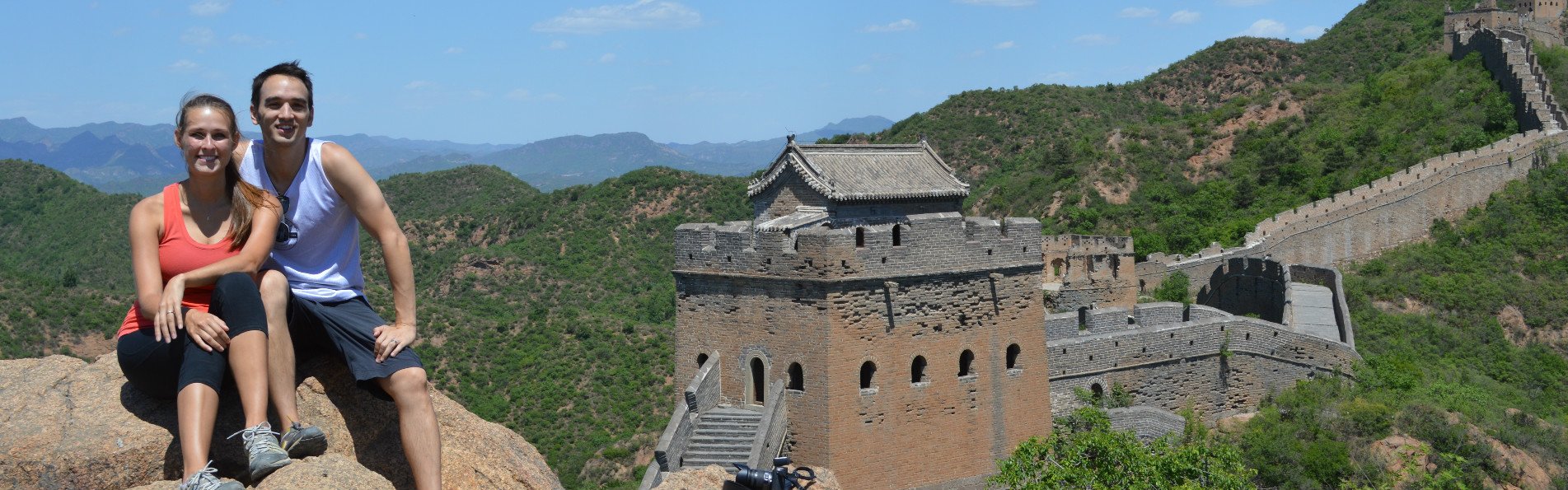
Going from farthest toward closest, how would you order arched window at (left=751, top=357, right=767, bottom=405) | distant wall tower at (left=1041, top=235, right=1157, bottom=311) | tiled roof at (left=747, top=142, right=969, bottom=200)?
distant wall tower at (left=1041, top=235, right=1157, bottom=311)
tiled roof at (left=747, top=142, right=969, bottom=200)
arched window at (left=751, top=357, right=767, bottom=405)

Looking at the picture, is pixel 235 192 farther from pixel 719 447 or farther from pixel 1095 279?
pixel 1095 279

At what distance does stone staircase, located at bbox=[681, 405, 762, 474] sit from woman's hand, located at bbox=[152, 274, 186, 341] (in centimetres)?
950

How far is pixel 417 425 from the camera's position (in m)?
5.84

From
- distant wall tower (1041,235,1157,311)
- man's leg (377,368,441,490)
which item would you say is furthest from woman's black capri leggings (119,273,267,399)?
distant wall tower (1041,235,1157,311)

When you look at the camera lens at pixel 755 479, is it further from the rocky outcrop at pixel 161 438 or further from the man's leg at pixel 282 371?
the man's leg at pixel 282 371

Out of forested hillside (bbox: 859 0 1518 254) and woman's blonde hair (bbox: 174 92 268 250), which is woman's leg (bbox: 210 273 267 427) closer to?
woman's blonde hair (bbox: 174 92 268 250)

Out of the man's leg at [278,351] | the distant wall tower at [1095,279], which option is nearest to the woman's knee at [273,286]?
the man's leg at [278,351]

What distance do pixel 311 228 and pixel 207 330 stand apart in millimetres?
786

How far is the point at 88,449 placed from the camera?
573cm

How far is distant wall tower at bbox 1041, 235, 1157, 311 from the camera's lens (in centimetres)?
2952

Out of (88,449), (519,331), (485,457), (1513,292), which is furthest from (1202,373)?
(519,331)

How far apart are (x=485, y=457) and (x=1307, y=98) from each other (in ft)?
167

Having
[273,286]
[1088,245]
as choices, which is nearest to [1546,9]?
[1088,245]

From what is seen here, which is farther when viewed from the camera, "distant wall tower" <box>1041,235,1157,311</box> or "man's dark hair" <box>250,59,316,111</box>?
"distant wall tower" <box>1041,235,1157,311</box>
